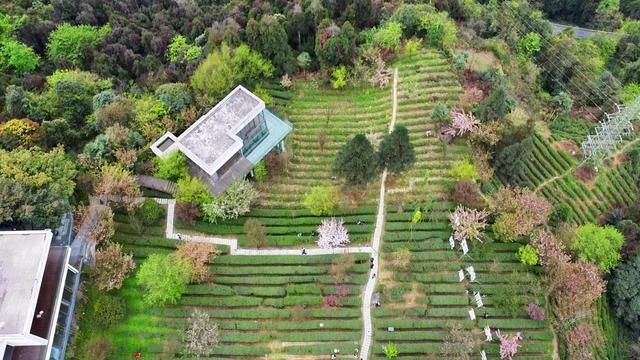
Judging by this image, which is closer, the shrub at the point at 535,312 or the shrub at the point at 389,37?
the shrub at the point at 535,312

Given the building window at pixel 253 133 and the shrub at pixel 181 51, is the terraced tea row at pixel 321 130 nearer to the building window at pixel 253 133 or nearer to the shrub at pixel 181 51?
the building window at pixel 253 133

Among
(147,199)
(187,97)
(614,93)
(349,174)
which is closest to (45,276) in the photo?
(147,199)

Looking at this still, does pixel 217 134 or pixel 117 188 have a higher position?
pixel 217 134

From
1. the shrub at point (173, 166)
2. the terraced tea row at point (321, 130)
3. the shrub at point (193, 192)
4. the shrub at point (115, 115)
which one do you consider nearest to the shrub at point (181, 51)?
the shrub at point (115, 115)

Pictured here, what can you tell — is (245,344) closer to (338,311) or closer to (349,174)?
(338,311)

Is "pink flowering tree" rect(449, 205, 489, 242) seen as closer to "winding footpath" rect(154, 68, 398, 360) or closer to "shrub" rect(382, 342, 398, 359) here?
"winding footpath" rect(154, 68, 398, 360)

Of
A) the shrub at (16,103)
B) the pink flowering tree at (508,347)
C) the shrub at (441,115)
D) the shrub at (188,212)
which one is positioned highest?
the shrub at (441,115)

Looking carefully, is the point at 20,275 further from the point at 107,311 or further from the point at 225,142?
the point at 225,142

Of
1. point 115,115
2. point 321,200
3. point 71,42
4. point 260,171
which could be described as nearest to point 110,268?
point 115,115
